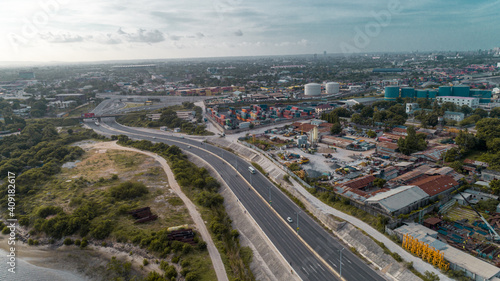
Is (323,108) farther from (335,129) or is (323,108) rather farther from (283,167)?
(283,167)

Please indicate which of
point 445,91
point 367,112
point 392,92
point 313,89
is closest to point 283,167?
point 367,112

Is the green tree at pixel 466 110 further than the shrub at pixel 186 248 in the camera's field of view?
Yes

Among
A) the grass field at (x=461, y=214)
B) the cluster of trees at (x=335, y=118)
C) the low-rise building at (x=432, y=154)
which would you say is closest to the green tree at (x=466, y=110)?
the cluster of trees at (x=335, y=118)

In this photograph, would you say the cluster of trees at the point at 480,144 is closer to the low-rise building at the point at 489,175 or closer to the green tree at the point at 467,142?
the green tree at the point at 467,142

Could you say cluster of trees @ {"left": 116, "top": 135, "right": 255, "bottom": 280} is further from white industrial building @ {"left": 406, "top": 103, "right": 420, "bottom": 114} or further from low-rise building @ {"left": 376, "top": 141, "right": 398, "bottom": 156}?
white industrial building @ {"left": 406, "top": 103, "right": 420, "bottom": 114}

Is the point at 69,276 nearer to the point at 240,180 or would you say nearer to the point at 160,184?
the point at 160,184

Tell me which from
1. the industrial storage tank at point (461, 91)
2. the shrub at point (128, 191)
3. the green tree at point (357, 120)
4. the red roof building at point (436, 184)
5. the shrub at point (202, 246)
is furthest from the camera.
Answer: the industrial storage tank at point (461, 91)
